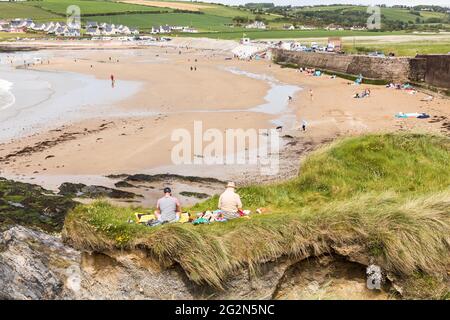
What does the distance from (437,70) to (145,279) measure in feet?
133

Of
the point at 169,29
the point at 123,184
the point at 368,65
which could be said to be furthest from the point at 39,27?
the point at 123,184

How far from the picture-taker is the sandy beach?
22984mm

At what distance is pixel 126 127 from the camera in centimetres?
3178

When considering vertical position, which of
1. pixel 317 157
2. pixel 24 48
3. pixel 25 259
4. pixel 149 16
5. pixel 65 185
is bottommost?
pixel 65 185

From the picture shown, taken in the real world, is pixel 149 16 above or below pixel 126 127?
above

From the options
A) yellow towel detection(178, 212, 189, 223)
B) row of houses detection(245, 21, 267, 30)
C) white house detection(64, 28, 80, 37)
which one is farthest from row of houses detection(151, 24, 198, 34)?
yellow towel detection(178, 212, 189, 223)

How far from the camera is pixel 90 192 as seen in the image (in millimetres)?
19453

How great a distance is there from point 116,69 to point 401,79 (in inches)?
1677

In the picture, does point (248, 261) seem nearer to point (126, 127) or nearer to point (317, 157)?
point (317, 157)

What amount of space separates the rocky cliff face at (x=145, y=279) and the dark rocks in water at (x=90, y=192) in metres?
9.95

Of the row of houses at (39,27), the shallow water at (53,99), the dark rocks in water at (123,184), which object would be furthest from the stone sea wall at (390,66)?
the row of houses at (39,27)

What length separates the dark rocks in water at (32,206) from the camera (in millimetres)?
15893

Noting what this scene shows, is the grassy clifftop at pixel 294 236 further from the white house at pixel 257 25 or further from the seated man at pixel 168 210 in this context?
the white house at pixel 257 25
